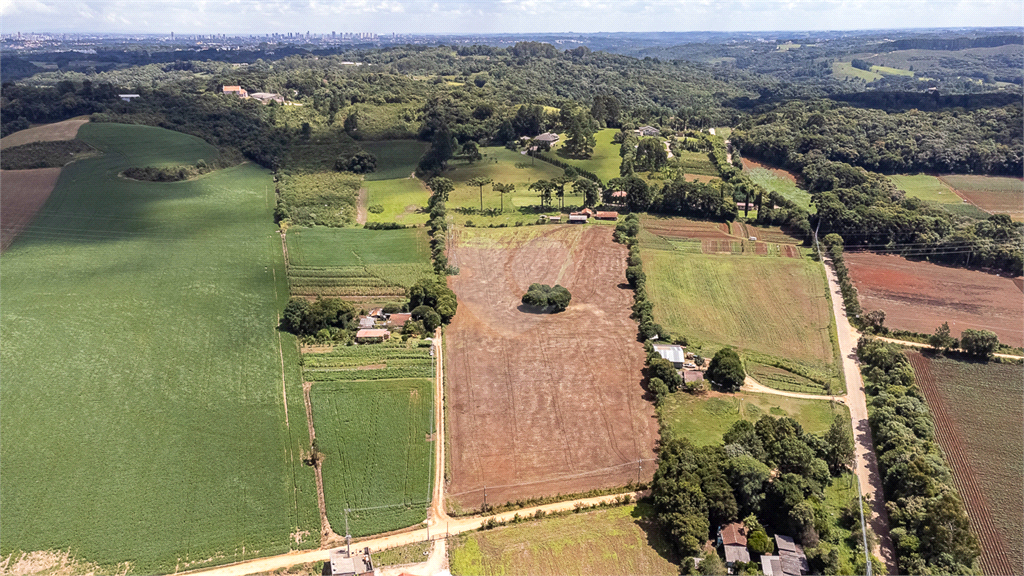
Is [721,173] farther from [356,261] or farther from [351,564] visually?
[351,564]

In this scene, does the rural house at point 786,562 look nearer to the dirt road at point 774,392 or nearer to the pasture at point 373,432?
the dirt road at point 774,392

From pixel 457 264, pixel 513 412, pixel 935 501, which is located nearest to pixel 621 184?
pixel 457 264

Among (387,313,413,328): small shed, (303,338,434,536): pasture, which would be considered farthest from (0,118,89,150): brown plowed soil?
(303,338,434,536): pasture

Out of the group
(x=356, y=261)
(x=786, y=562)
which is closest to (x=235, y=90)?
(x=356, y=261)

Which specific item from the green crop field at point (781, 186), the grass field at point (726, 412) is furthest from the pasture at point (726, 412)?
the green crop field at point (781, 186)

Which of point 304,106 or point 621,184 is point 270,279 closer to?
point 621,184

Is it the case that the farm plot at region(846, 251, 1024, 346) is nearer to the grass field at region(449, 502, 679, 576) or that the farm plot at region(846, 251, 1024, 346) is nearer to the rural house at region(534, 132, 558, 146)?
the grass field at region(449, 502, 679, 576)

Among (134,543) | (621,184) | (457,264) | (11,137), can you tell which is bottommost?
(134,543)
